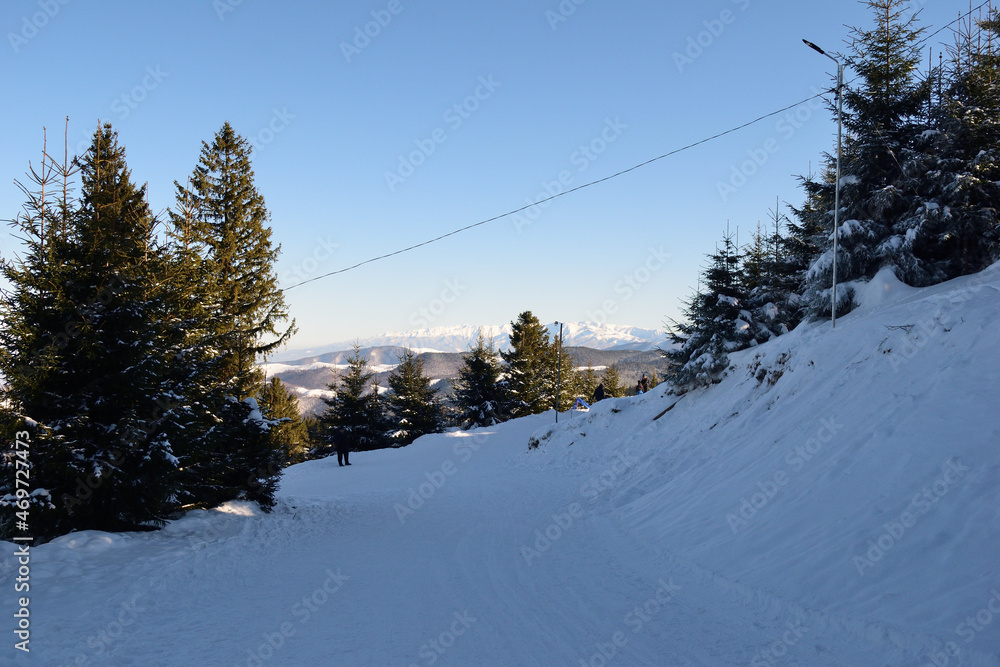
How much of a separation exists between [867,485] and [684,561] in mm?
2478

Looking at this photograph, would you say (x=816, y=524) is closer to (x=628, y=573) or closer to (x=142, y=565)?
(x=628, y=573)

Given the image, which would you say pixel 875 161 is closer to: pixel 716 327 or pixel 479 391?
pixel 716 327

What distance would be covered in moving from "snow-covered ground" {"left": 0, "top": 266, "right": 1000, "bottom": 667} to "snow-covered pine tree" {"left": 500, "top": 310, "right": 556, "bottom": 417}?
3173 centimetres

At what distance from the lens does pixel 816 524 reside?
6.43 metres

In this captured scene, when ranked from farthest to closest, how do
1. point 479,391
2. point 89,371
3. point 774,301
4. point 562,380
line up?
point 562,380
point 479,391
point 774,301
point 89,371

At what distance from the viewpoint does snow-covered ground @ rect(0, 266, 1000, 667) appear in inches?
184

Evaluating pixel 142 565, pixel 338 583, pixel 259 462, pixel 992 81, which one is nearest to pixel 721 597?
pixel 338 583

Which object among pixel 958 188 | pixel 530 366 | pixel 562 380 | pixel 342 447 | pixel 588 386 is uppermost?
pixel 958 188

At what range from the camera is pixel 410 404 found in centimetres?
4009

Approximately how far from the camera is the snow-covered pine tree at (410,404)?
130 ft

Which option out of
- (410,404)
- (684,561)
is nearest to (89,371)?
(684,561)

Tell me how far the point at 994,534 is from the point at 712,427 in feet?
29.3

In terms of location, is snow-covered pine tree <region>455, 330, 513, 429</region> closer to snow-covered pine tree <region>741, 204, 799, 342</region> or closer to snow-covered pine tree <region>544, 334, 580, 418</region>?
snow-covered pine tree <region>544, 334, 580, 418</region>

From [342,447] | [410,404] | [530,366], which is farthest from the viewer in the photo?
[530,366]
